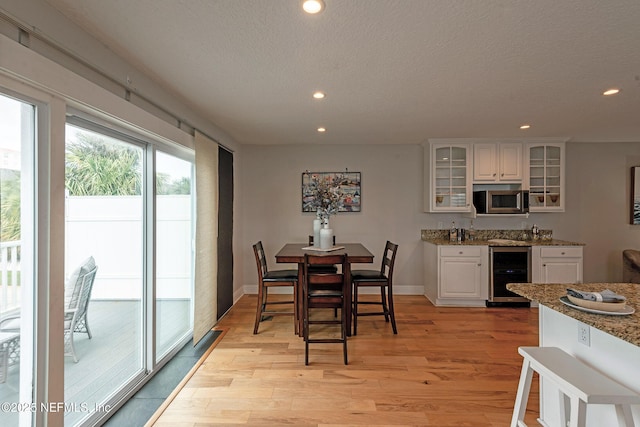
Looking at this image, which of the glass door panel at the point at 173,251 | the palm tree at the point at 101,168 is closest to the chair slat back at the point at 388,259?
the glass door panel at the point at 173,251

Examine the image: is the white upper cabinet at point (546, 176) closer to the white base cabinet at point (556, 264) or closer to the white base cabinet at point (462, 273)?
the white base cabinet at point (556, 264)

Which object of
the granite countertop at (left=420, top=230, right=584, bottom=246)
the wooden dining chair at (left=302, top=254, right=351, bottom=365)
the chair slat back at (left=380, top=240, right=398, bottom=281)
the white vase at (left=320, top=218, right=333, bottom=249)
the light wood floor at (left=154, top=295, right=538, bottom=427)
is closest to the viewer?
the light wood floor at (left=154, top=295, right=538, bottom=427)

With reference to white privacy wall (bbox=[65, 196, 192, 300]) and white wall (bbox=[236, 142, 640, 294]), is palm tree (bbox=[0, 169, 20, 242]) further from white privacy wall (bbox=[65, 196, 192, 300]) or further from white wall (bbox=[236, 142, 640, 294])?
white wall (bbox=[236, 142, 640, 294])

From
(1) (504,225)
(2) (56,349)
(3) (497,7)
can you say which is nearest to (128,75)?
(2) (56,349)

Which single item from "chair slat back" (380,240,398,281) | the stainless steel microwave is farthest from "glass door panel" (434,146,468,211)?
"chair slat back" (380,240,398,281)

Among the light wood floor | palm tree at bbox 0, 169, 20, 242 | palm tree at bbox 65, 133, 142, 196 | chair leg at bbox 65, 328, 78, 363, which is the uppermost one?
palm tree at bbox 65, 133, 142, 196

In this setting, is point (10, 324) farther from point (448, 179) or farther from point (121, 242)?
point (448, 179)

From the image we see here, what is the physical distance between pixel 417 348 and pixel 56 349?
2748 millimetres

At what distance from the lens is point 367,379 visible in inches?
96.5

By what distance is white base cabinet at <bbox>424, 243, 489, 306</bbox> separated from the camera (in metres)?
4.21

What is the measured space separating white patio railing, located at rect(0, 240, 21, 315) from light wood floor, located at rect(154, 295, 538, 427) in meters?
1.14

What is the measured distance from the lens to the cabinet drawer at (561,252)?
4.11 m

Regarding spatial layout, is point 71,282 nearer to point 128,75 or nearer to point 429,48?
point 128,75

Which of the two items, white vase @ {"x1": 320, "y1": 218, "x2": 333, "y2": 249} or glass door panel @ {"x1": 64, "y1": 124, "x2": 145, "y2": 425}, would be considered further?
white vase @ {"x1": 320, "y1": 218, "x2": 333, "y2": 249}
